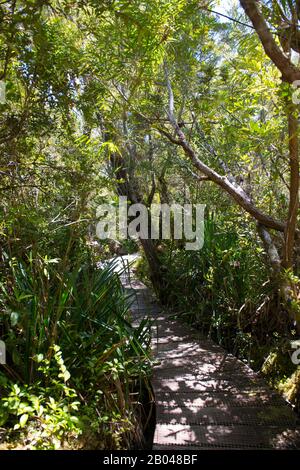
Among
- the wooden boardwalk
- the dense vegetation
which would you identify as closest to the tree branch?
the dense vegetation

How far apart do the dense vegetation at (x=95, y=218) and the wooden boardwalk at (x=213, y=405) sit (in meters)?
0.24

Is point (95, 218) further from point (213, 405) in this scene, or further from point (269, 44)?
point (269, 44)

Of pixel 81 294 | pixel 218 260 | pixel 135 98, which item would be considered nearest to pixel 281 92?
pixel 81 294

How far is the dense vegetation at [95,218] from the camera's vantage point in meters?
2.35

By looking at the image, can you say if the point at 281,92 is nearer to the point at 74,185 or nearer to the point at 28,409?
the point at 28,409

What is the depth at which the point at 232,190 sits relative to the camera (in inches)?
155

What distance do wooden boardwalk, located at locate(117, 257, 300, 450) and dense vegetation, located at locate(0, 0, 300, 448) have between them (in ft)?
0.80

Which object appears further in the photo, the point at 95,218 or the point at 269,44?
the point at 95,218

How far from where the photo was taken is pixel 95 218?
4.14 m

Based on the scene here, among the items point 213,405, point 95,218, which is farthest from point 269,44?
point 213,405

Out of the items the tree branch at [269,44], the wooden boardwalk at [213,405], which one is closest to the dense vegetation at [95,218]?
the tree branch at [269,44]

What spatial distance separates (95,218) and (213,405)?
2.14 meters

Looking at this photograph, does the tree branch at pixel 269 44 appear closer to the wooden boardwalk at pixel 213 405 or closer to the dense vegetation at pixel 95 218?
the dense vegetation at pixel 95 218
